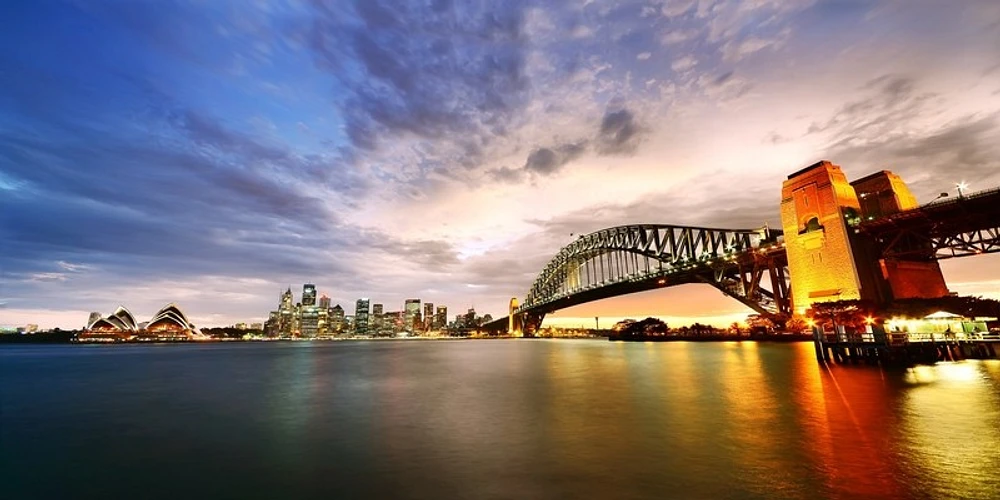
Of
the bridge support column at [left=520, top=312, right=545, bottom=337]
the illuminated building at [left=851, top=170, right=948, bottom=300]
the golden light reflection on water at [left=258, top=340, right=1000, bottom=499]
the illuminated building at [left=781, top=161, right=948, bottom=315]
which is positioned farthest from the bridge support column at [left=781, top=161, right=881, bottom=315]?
the bridge support column at [left=520, top=312, right=545, bottom=337]

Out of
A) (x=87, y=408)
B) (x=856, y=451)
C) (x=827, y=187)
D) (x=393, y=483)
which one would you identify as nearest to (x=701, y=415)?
(x=856, y=451)

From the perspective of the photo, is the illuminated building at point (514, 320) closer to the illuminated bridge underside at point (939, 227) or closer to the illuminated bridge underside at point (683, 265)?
the illuminated bridge underside at point (683, 265)

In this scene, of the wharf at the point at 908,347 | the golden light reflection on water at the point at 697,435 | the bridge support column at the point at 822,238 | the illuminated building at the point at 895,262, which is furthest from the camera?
the bridge support column at the point at 822,238

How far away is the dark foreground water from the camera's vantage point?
9.19m

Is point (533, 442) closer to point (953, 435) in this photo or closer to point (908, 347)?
point (953, 435)

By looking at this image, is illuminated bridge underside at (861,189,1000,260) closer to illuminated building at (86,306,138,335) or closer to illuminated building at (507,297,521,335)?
illuminated building at (507,297,521,335)

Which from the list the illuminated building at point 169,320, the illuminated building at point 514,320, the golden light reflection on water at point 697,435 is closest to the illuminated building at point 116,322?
the illuminated building at point 169,320

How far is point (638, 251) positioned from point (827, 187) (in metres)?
58.3

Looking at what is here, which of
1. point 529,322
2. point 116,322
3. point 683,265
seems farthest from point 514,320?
point 116,322

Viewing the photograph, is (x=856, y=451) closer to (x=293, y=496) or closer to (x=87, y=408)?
(x=293, y=496)

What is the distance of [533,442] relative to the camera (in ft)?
42.5

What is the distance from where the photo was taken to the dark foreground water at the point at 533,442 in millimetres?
9188

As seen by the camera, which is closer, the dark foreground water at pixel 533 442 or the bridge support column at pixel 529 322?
the dark foreground water at pixel 533 442

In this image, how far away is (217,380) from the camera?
34031mm
